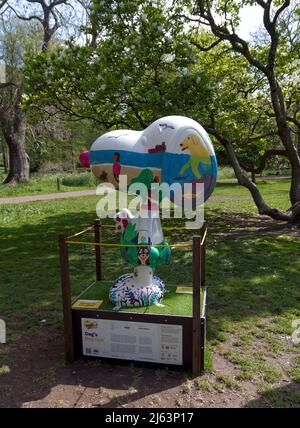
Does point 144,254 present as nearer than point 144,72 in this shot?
Yes

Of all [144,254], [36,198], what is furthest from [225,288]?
[36,198]

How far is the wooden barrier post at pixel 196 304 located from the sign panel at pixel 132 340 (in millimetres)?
166

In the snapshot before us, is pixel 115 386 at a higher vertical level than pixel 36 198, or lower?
lower

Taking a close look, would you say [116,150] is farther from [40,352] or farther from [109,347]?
[40,352]

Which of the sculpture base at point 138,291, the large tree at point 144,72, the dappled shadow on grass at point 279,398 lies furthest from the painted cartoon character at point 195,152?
the large tree at point 144,72

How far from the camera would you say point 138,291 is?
4258 millimetres

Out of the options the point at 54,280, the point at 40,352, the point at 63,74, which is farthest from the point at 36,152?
the point at 40,352

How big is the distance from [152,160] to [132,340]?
1884 mm

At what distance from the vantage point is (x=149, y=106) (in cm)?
857

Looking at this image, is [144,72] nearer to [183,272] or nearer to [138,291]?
[183,272]

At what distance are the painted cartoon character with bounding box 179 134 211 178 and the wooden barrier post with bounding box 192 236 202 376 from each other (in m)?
0.72
